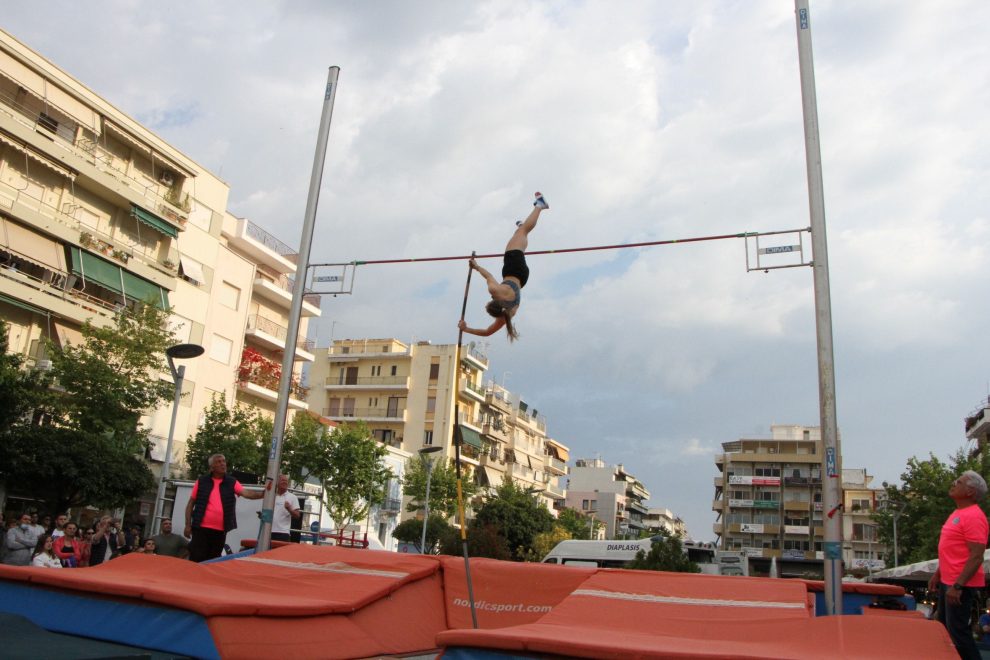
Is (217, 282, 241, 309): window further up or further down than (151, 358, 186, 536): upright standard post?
further up

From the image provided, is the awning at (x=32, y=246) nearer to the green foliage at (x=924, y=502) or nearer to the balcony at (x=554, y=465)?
the green foliage at (x=924, y=502)

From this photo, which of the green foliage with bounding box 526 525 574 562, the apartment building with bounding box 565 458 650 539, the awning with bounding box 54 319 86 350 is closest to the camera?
the awning with bounding box 54 319 86 350

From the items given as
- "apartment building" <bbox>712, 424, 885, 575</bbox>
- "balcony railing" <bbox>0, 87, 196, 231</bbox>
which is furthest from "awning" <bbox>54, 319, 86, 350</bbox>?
"apartment building" <bbox>712, 424, 885, 575</bbox>

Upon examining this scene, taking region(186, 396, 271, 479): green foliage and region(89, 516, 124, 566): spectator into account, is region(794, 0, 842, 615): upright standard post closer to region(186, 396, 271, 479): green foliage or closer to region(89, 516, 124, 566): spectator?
region(89, 516, 124, 566): spectator

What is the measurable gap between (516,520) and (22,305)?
25726mm

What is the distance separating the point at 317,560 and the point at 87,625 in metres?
2.58

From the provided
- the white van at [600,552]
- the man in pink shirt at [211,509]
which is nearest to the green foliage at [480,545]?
the white van at [600,552]

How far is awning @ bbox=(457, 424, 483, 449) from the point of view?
5772cm

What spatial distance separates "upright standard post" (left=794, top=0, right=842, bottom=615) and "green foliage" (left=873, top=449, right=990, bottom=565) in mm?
26231

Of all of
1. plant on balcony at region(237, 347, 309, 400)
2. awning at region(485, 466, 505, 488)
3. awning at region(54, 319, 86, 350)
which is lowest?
awning at region(485, 466, 505, 488)

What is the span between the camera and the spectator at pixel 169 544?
10344mm

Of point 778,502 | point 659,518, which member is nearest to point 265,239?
point 778,502

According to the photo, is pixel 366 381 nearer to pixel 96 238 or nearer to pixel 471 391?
pixel 471 391

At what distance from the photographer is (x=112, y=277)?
94.6ft
